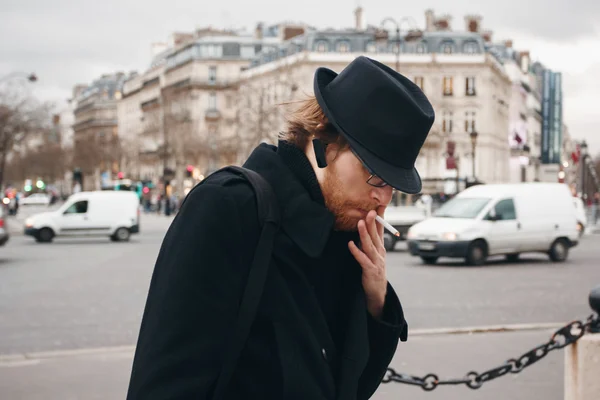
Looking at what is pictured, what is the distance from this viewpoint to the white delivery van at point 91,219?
34.1 m

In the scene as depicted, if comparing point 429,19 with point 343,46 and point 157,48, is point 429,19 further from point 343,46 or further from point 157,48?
point 157,48

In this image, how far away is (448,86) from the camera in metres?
A: 82.2

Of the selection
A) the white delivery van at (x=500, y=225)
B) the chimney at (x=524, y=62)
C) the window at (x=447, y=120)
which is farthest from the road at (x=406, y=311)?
the chimney at (x=524, y=62)

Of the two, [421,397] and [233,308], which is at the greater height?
[233,308]

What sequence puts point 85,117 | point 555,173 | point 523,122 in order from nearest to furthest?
point 523,122
point 555,173
point 85,117

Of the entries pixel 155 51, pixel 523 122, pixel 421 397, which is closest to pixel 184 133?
pixel 523 122

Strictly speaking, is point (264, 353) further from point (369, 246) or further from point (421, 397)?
point (421, 397)

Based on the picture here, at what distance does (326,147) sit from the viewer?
7.81 feet

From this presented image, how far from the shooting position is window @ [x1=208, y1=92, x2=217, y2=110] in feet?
340

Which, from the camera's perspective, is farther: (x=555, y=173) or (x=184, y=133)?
(x=555, y=173)

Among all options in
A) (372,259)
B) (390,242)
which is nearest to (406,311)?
(372,259)

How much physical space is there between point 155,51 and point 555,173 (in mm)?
57179

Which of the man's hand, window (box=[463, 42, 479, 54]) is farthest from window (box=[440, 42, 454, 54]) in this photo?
the man's hand

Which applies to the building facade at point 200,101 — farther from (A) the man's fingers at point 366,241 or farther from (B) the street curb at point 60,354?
(A) the man's fingers at point 366,241
